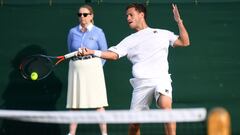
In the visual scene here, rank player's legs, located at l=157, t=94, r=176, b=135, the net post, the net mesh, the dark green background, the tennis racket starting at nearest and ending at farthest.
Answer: the net post, the net mesh, player's legs, located at l=157, t=94, r=176, b=135, the tennis racket, the dark green background

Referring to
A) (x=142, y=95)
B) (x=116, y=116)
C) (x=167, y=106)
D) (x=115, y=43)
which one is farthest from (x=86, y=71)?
(x=116, y=116)

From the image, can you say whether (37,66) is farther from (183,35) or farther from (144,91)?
(183,35)

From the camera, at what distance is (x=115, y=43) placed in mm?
6355

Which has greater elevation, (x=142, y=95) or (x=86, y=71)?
(x=86, y=71)

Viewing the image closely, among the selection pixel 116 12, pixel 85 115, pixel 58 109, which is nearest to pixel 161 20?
pixel 116 12

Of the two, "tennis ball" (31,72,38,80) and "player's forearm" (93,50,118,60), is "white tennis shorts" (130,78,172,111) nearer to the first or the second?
"player's forearm" (93,50,118,60)

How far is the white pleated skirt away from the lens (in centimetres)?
584

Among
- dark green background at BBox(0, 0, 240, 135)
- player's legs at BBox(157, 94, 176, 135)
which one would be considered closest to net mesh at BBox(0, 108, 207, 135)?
player's legs at BBox(157, 94, 176, 135)

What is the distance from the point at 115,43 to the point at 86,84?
0.71 m

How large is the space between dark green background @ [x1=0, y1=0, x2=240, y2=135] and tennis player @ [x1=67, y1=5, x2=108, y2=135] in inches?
17.1

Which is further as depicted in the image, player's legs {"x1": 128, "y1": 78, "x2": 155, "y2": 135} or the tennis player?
the tennis player

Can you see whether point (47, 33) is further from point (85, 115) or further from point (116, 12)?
point (85, 115)

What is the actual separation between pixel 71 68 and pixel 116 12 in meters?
0.92

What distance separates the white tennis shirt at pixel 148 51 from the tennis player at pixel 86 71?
66cm
